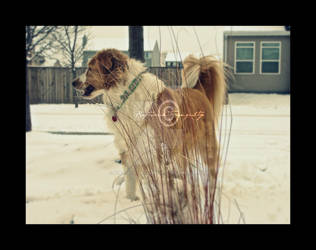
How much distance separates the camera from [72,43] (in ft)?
9.64

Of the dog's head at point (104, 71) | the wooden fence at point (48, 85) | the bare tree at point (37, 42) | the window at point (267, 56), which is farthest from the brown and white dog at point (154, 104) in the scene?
the window at point (267, 56)

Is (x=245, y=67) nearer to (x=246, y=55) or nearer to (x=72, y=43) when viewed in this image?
(x=246, y=55)

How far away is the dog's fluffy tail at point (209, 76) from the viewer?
2055 millimetres

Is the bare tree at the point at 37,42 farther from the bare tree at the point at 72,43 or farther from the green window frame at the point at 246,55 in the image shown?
the green window frame at the point at 246,55

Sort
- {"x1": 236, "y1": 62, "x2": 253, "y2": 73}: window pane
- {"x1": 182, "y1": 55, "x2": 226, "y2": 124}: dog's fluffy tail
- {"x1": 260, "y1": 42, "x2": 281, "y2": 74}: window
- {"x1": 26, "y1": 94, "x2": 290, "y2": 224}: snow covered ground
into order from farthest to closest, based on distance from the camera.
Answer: {"x1": 260, "y1": 42, "x2": 281, "y2": 74}: window
{"x1": 236, "y1": 62, "x2": 253, "y2": 73}: window pane
{"x1": 182, "y1": 55, "x2": 226, "y2": 124}: dog's fluffy tail
{"x1": 26, "y1": 94, "x2": 290, "y2": 224}: snow covered ground

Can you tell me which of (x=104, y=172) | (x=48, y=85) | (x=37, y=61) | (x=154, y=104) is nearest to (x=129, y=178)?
(x=104, y=172)

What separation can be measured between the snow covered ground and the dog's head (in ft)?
0.55

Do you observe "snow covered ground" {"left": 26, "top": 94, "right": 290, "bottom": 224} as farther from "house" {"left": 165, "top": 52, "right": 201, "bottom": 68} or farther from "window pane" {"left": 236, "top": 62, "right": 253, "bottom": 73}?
"window pane" {"left": 236, "top": 62, "right": 253, "bottom": 73}

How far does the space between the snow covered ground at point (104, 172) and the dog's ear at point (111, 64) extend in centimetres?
25

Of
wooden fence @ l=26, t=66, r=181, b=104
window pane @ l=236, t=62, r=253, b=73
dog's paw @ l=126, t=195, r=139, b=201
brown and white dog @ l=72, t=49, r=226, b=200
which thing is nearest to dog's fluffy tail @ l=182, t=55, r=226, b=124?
brown and white dog @ l=72, t=49, r=226, b=200

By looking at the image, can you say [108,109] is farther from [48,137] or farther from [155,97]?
[48,137]

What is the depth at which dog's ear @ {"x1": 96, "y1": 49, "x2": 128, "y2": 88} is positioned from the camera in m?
2.11

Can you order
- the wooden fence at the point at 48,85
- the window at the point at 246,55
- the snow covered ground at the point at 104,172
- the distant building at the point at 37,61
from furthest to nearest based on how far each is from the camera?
1. the window at the point at 246,55
2. the wooden fence at the point at 48,85
3. the distant building at the point at 37,61
4. the snow covered ground at the point at 104,172

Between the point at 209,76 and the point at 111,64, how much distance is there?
31.3 inches
